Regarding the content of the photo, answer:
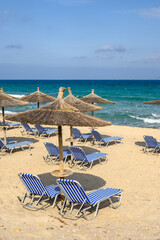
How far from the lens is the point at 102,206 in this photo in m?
5.69

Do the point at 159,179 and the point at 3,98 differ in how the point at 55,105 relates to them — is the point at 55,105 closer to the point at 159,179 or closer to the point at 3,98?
the point at 159,179

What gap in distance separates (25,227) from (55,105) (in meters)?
2.43

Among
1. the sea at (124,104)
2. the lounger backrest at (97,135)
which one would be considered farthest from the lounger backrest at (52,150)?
the sea at (124,104)

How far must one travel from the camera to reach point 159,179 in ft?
24.0

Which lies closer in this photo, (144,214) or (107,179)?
(144,214)

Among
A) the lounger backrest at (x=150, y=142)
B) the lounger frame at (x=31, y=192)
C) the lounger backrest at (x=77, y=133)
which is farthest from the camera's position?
the lounger backrest at (x=77, y=133)

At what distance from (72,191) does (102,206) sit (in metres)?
0.99

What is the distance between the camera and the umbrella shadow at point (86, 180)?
22.4 ft

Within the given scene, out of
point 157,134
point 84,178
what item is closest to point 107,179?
point 84,178

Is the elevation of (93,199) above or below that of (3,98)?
below

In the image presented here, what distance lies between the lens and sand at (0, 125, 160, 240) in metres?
4.47

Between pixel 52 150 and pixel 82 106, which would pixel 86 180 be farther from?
pixel 82 106

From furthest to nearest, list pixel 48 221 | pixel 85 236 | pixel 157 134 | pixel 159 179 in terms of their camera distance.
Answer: pixel 157 134
pixel 159 179
pixel 48 221
pixel 85 236

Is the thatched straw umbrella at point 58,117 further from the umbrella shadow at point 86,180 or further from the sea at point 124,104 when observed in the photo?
the sea at point 124,104
